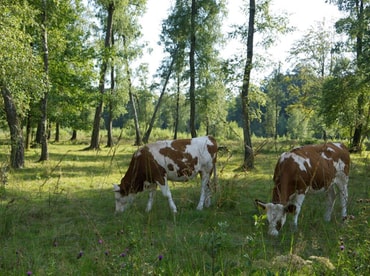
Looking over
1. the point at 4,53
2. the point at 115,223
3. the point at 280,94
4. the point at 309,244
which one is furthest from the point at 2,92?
the point at 280,94

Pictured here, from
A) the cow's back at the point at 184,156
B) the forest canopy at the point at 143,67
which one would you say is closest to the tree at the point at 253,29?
the forest canopy at the point at 143,67

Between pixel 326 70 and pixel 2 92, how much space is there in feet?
93.3

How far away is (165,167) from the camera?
8.60m

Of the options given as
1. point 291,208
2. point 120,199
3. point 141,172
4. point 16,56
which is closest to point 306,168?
point 291,208

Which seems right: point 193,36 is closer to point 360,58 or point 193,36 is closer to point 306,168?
point 360,58

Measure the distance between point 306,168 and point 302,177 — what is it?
26 centimetres

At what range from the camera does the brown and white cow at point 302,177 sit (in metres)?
6.33

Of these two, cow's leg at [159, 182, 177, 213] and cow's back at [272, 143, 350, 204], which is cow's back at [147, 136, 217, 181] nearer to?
cow's leg at [159, 182, 177, 213]

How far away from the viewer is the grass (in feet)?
11.0

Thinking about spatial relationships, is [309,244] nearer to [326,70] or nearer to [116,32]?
[116,32]

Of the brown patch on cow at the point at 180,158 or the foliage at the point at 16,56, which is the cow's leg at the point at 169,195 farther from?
the foliage at the point at 16,56

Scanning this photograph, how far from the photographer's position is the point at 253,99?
16.2m

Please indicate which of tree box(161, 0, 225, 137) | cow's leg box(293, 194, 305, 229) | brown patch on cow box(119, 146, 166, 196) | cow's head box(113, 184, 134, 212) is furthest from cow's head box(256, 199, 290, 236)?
tree box(161, 0, 225, 137)

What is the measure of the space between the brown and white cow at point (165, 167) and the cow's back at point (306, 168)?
1694mm
